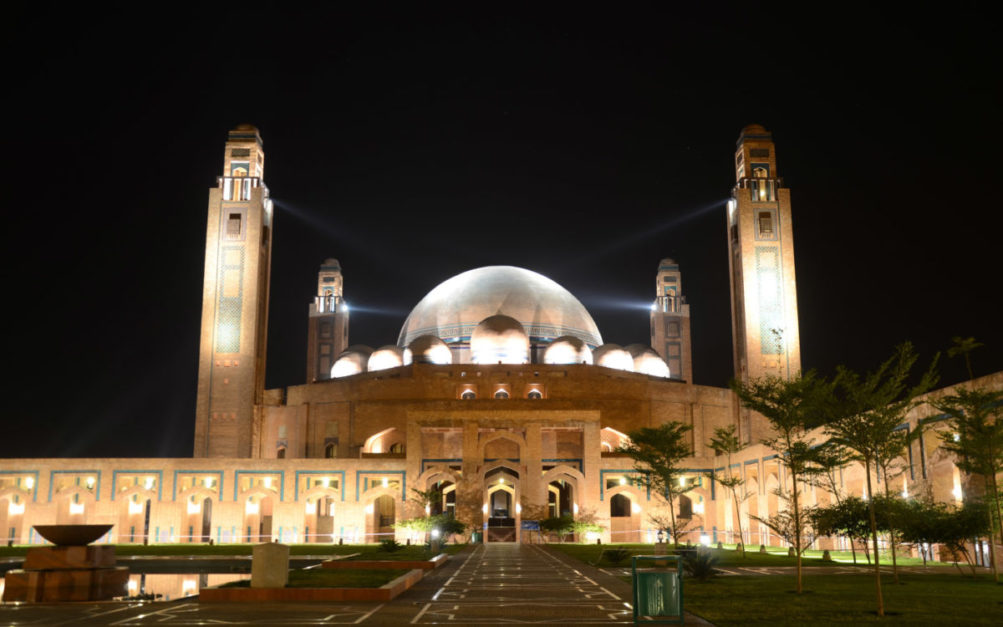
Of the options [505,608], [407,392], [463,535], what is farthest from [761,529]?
[505,608]

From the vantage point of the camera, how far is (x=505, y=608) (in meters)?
9.48

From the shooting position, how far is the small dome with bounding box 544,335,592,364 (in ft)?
132

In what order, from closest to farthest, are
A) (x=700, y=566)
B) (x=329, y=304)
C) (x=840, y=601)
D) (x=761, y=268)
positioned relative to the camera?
(x=840, y=601) < (x=700, y=566) < (x=761, y=268) < (x=329, y=304)

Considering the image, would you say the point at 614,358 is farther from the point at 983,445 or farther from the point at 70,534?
the point at 70,534

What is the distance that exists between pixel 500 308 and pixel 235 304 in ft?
41.5

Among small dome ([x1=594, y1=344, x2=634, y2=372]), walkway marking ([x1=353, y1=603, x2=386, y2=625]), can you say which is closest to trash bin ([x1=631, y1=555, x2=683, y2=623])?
walkway marking ([x1=353, y1=603, x2=386, y2=625])

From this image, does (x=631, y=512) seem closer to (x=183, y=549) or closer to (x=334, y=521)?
(x=334, y=521)

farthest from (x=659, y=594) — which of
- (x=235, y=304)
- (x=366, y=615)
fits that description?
(x=235, y=304)

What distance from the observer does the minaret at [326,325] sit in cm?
4838

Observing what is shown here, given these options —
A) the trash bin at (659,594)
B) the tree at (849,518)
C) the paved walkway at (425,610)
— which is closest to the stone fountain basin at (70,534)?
the paved walkway at (425,610)

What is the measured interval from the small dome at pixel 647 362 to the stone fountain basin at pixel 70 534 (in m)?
32.0

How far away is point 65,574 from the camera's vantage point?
11516mm

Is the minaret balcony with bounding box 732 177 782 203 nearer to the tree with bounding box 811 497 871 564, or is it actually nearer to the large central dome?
the large central dome

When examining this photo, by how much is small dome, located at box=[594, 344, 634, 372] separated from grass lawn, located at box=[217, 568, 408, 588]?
27549 millimetres
